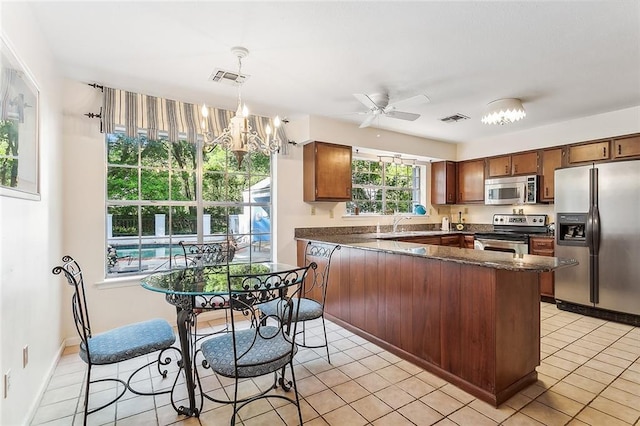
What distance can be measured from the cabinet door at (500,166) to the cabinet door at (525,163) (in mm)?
74

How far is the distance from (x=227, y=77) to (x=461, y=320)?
2.83 meters

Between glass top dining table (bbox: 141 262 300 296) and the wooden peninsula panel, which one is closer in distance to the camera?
glass top dining table (bbox: 141 262 300 296)

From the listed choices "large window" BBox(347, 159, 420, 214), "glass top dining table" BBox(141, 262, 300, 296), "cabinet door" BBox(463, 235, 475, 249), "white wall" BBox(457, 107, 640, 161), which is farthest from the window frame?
"glass top dining table" BBox(141, 262, 300, 296)

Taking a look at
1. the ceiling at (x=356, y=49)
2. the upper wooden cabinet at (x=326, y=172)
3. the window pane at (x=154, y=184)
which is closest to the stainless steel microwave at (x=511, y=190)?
the ceiling at (x=356, y=49)

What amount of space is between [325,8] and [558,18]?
4.99 feet

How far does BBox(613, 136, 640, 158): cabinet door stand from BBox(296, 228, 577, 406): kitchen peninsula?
2790 millimetres

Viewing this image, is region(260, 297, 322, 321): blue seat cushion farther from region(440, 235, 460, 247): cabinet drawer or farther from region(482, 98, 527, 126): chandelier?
region(440, 235, 460, 247): cabinet drawer

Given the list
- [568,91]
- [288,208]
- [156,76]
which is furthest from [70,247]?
[568,91]

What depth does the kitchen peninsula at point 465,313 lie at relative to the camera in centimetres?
206

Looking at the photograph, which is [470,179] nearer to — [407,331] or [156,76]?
[407,331]

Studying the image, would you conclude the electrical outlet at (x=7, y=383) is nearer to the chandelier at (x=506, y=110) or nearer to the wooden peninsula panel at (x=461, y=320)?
the wooden peninsula panel at (x=461, y=320)

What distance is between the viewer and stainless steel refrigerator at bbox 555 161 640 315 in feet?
11.3

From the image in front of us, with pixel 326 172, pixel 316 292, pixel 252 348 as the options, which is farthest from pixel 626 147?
pixel 252 348

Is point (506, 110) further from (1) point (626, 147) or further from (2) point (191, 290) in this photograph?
(2) point (191, 290)
